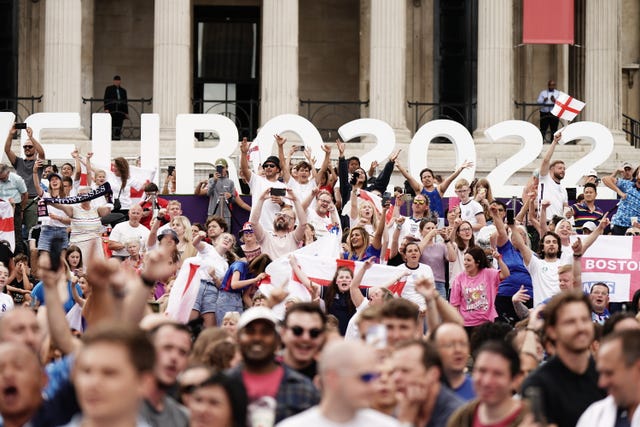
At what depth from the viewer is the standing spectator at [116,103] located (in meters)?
41.2

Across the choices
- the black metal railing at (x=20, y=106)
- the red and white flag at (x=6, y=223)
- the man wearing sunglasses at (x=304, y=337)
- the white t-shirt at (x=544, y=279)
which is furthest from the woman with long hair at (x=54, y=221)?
the black metal railing at (x=20, y=106)

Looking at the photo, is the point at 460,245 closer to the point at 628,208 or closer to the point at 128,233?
the point at 128,233

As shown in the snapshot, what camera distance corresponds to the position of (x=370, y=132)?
37156 millimetres

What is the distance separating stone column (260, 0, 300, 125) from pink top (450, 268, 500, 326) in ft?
64.1

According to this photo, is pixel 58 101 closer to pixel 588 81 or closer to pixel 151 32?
pixel 151 32

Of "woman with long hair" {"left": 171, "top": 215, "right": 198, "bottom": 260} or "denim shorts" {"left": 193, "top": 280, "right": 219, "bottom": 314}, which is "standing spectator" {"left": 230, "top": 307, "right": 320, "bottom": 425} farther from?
"woman with long hair" {"left": 171, "top": 215, "right": 198, "bottom": 260}

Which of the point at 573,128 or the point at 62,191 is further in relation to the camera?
the point at 573,128

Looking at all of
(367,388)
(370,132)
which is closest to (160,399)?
(367,388)

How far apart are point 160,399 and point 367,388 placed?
1798 millimetres

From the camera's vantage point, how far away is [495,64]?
41938 millimetres

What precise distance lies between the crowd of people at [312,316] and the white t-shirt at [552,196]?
0.10ft

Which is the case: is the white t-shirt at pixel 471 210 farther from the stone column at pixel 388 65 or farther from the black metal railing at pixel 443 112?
the black metal railing at pixel 443 112

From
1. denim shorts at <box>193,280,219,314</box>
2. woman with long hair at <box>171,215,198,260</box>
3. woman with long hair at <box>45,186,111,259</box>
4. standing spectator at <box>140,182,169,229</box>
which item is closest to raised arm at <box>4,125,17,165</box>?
standing spectator at <box>140,182,169,229</box>

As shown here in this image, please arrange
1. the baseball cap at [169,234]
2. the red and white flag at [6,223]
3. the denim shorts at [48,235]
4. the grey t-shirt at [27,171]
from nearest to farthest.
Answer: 1. the baseball cap at [169,234]
2. the denim shorts at [48,235]
3. the red and white flag at [6,223]
4. the grey t-shirt at [27,171]
